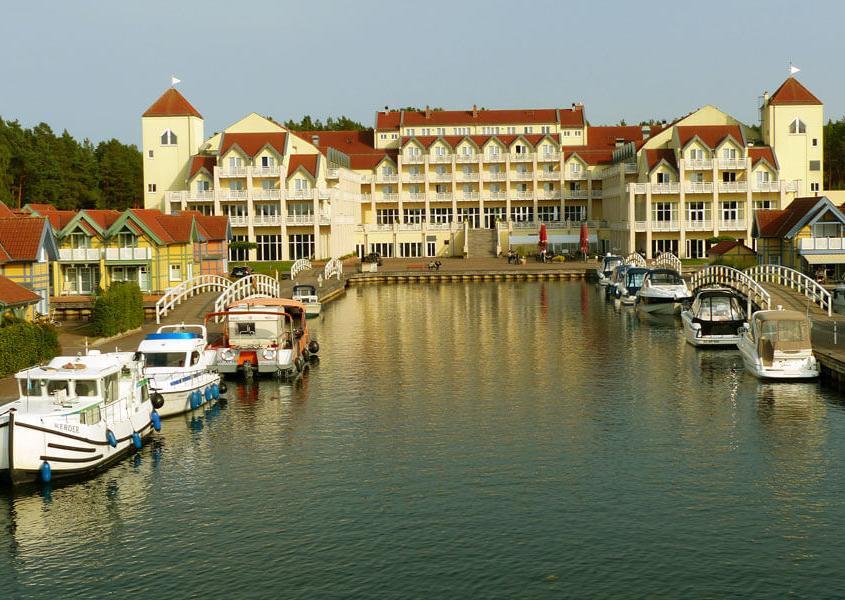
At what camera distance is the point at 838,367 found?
4056 centimetres

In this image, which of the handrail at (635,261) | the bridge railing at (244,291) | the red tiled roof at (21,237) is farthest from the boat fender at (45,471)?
the handrail at (635,261)

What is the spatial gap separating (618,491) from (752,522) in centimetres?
365

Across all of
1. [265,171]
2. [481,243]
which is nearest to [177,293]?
[265,171]

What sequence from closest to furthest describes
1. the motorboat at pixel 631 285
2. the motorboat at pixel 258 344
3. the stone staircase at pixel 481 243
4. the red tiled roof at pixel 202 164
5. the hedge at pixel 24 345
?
the hedge at pixel 24 345, the motorboat at pixel 258 344, the motorboat at pixel 631 285, the red tiled roof at pixel 202 164, the stone staircase at pixel 481 243

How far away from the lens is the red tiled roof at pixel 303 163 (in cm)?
11294

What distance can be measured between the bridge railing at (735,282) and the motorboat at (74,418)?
107ft

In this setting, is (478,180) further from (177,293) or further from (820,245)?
(177,293)

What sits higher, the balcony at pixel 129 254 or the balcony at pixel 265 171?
the balcony at pixel 265 171

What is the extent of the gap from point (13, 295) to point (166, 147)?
75902mm

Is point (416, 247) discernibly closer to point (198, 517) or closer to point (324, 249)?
point (324, 249)

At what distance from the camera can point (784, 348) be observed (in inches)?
1668

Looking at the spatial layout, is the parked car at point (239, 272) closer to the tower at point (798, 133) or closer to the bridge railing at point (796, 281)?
the bridge railing at point (796, 281)

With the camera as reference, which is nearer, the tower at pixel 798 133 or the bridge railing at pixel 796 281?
the bridge railing at pixel 796 281

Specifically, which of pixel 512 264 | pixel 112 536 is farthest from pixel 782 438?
pixel 512 264
